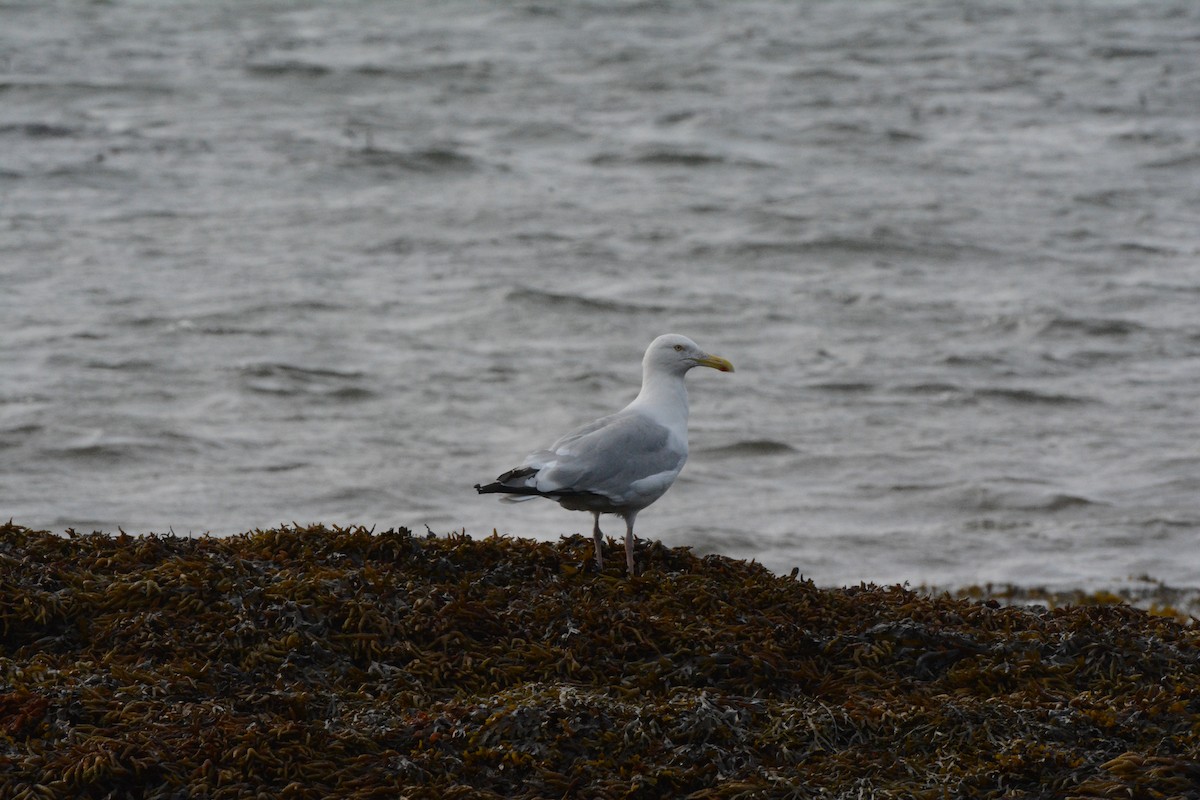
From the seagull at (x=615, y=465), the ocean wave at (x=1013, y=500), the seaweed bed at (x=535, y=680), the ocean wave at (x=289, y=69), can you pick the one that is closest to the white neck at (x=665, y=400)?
the seagull at (x=615, y=465)

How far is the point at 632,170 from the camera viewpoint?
19.7 m

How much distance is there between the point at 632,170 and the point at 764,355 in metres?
6.36

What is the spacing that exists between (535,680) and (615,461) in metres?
1.34

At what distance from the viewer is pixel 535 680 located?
480cm

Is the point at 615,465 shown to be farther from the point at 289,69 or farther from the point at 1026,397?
the point at 289,69

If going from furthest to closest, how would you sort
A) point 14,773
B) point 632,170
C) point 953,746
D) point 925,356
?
1. point 632,170
2. point 925,356
3. point 953,746
4. point 14,773

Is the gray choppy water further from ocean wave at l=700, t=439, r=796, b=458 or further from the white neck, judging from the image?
the white neck

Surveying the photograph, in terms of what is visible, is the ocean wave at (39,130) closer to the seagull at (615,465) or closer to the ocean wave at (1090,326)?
the ocean wave at (1090,326)

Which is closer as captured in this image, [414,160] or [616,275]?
[616,275]

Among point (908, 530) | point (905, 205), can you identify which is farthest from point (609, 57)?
point (908, 530)

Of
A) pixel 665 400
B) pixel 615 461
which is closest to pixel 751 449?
pixel 665 400

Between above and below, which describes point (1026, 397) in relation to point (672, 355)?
below

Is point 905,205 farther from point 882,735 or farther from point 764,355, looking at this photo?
point 882,735

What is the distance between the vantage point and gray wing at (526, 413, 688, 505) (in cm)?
581
